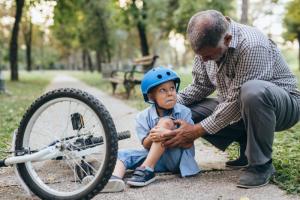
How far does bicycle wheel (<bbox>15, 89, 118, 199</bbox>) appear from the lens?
3.02 metres

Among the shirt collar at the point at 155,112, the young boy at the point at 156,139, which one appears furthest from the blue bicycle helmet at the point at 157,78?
the shirt collar at the point at 155,112

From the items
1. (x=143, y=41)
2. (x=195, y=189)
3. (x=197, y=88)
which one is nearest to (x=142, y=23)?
(x=143, y=41)

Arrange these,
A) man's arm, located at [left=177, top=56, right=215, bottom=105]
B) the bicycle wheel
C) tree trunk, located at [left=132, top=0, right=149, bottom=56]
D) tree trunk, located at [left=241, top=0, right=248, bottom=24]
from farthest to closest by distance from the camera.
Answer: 1. tree trunk, located at [left=132, top=0, right=149, bottom=56]
2. tree trunk, located at [left=241, top=0, right=248, bottom=24]
3. man's arm, located at [left=177, top=56, right=215, bottom=105]
4. the bicycle wheel

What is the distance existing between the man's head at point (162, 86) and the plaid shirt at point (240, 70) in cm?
31

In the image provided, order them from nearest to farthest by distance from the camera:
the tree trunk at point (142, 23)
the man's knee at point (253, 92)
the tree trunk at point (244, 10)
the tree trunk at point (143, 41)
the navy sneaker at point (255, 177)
Result: the man's knee at point (253, 92) < the navy sneaker at point (255, 177) < the tree trunk at point (244, 10) < the tree trunk at point (142, 23) < the tree trunk at point (143, 41)

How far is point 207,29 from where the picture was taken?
3.26 m

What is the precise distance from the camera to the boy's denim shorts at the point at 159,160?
384cm

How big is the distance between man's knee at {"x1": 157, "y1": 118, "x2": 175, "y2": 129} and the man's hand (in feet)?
0.12

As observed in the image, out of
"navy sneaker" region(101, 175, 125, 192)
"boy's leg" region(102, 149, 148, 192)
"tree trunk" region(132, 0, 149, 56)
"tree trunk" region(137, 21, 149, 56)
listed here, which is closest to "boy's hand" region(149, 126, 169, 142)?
"boy's leg" region(102, 149, 148, 192)

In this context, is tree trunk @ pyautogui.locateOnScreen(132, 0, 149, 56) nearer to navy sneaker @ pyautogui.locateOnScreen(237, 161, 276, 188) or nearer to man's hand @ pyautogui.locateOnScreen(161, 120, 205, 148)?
man's hand @ pyautogui.locateOnScreen(161, 120, 205, 148)

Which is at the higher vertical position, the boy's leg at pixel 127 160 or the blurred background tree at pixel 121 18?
the blurred background tree at pixel 121 18

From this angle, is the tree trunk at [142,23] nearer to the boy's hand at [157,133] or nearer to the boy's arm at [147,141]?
the boy's arm at [147,141]

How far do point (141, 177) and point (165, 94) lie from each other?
2.15 feet

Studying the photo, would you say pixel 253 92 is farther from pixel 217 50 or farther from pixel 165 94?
pixel 165 94
